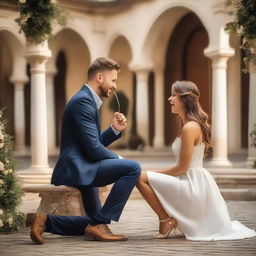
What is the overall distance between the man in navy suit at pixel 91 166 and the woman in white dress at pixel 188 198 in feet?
0.91

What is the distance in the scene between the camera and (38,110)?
10352mm

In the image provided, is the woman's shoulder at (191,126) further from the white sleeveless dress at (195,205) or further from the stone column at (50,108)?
the stone column at (50,108)

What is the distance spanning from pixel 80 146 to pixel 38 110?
531cm

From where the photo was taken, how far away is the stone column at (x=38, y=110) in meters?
10.3

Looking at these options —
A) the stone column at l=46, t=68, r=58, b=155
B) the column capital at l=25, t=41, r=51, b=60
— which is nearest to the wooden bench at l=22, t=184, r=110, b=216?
the column capital at l=25, t=41, r=51, b=60

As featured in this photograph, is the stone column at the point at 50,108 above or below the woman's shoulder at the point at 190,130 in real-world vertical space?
above

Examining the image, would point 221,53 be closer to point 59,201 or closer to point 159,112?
point 59,201

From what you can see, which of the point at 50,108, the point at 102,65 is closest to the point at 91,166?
the point at 102,65

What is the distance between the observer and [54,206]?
21.9ft

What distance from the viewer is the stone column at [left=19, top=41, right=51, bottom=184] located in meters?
10.3

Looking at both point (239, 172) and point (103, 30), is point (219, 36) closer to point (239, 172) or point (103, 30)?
point (239, 172)

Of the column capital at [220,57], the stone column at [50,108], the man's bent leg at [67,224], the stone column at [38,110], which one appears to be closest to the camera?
the man's bent leg at [67,224]

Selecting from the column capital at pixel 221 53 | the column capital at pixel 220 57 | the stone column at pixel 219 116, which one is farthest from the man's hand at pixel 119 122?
the column capital at pixel 221 53

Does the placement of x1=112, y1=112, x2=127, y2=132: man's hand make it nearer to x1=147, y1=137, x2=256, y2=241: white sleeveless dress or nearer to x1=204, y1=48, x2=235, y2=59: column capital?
x1=147, y1=137, x2=256, y2=241: white sleeveless dress
